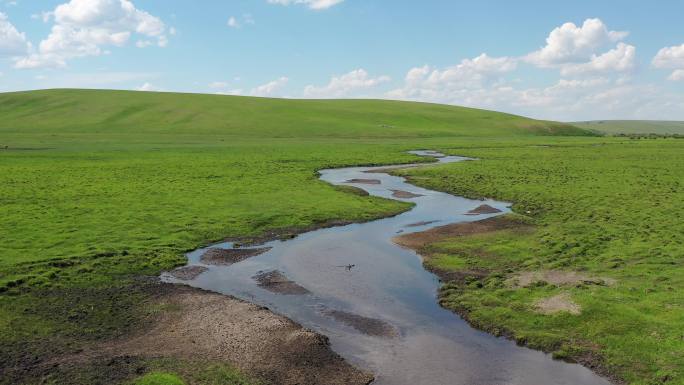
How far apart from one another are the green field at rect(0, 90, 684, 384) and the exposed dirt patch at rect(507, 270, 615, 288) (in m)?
1.01

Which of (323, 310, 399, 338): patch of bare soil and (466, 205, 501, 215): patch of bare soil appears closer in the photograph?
A: (323, 310, 399, 338): patch of bare soil

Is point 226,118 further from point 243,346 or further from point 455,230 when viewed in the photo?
point 243,346

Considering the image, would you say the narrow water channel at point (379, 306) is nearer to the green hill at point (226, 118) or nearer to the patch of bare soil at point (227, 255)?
the patch of bare soil at point (227, 255)

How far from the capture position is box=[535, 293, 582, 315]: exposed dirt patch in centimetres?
2116

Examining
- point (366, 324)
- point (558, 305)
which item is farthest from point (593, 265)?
point (366, 324)

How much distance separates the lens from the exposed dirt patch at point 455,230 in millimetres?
34275

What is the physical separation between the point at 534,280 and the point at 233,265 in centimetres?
1604

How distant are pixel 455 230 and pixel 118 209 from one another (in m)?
26.4

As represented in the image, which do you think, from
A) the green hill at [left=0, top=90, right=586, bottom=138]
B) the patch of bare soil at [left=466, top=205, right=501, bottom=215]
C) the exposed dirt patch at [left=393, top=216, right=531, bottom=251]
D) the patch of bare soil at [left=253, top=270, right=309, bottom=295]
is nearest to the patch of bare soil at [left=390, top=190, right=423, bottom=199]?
the patch of bare soil at [left=466, top=205, right=501, bottom=215]

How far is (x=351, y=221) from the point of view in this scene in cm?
4084

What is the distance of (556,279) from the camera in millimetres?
25219

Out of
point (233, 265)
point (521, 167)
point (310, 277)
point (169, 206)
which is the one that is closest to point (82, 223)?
point (169, 206)

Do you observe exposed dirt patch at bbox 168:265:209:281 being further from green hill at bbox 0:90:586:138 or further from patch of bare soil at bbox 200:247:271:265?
green hill at bbox 0:90:586:138

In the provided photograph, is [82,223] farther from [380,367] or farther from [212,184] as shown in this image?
[380,367]
